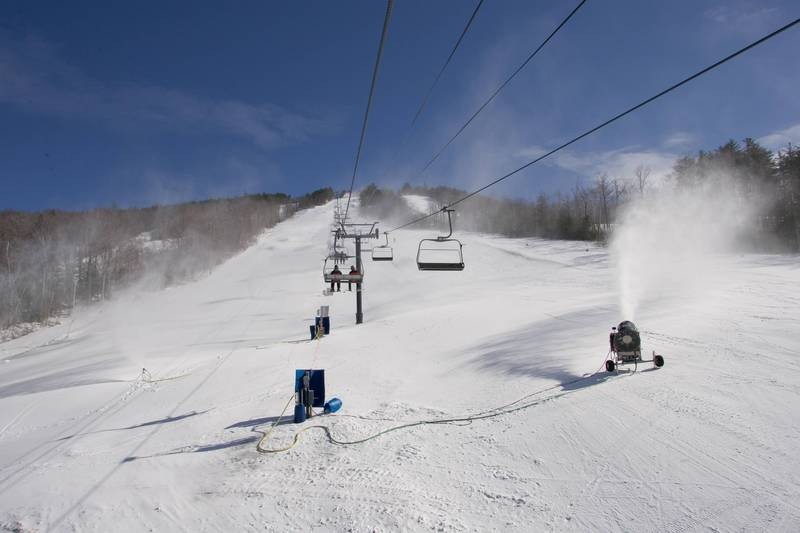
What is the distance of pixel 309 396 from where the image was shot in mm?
8312

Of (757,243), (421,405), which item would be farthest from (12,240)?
(757,243)

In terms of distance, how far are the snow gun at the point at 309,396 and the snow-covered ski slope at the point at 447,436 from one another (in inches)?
12.0

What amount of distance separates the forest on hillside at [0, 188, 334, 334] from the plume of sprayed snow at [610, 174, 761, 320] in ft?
185

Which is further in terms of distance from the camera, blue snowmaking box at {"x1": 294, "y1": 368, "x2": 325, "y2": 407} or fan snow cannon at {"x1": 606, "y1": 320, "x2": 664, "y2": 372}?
fan snow cannon at {"x1": 606, "y1": 320, "x2": 664, "y2": 372}

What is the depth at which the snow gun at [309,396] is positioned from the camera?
818cm

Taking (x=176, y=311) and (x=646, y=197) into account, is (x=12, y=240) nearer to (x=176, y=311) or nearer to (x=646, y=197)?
(x=176, y=311)

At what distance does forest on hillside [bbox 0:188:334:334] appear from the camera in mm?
42531

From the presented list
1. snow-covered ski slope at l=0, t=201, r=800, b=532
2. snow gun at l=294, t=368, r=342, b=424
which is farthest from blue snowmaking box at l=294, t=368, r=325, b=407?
snow-covered ski slope at l=0, t=201, r=800, b=532

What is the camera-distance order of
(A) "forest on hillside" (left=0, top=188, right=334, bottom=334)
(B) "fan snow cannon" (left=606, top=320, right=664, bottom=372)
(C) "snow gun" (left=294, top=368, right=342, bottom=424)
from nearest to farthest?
1. (C) "snow gun" (left=294, top=368, right=342, bottom=424)
2. (B) "fan snow cannon" (left=606, top=320, right=664, bottom=372)
3. (A) "forest on hillside" (left=0, top=188, right=334, bottom=334)

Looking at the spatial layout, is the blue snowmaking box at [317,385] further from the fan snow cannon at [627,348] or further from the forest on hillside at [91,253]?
the forest on hillside at [91,253]

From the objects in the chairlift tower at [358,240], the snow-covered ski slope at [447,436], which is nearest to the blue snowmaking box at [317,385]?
the snow-covered ski slope at [447,436]

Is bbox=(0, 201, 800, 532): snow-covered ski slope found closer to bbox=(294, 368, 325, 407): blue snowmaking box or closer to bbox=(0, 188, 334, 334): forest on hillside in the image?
bbox=(294, 368, 325, 407): blue snowmaking box

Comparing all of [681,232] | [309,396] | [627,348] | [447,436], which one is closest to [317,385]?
[309,396]

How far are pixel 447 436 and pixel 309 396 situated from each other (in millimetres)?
2994
